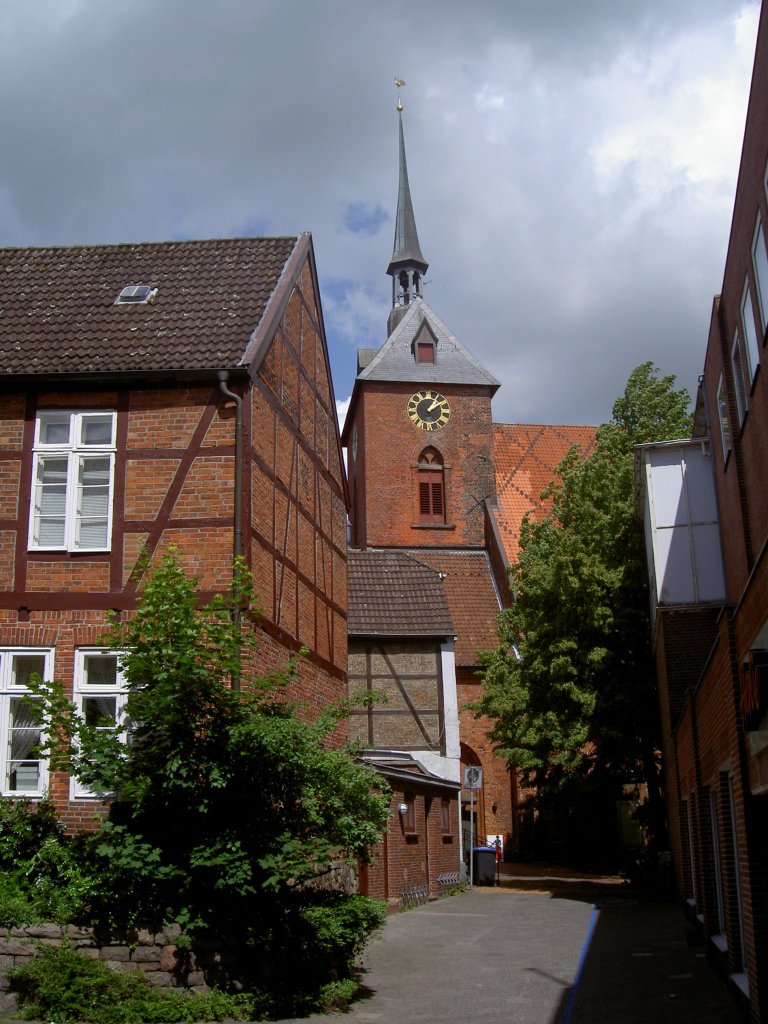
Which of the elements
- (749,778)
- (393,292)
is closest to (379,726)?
(749,778)

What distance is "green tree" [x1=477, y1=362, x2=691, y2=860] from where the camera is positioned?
80.7 feet

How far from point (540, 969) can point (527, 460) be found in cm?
3520

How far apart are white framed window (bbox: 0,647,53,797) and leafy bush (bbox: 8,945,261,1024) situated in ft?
8.58

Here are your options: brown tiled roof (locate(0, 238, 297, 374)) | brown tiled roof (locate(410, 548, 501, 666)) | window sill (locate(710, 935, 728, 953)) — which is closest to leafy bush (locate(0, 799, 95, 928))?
brown tiled roof (locate(0, 238, 297, 374))

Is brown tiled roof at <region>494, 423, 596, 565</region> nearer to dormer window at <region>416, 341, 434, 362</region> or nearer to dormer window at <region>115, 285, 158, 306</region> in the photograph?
dormer window at <region>416, 341, 434, 362</region>

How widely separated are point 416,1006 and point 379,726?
15750mm

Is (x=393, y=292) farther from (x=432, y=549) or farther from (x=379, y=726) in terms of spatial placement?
(x=379, y=726)

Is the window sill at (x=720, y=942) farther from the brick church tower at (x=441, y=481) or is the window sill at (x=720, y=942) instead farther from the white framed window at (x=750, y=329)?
the brick church tower at (x=441, y=481)

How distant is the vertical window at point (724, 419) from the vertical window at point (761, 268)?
366cm

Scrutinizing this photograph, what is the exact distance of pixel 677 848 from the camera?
69.2ft

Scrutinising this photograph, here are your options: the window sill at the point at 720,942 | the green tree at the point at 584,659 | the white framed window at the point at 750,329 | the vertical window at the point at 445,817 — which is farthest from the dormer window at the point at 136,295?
the vertical window at the point at 445,817

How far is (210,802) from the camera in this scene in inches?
437

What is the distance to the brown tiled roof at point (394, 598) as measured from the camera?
26.6 m

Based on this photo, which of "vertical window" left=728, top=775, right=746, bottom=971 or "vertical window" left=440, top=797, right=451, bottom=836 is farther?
"vertical window" left=440, top=797, right=451, bottom=836
